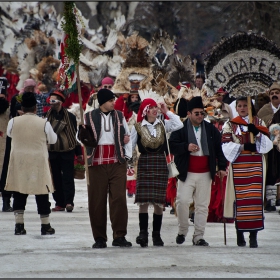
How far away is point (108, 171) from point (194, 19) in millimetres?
30140

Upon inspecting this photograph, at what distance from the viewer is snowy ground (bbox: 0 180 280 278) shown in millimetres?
9570

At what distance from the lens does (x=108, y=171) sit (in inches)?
457

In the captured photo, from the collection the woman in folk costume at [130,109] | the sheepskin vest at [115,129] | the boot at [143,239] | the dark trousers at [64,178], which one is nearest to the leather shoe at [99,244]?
the boot at [143,239]

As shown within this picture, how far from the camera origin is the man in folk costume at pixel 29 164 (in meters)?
12.6

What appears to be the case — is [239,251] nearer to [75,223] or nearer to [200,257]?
[200,257]

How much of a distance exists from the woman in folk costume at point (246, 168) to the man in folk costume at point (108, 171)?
1.20 meters

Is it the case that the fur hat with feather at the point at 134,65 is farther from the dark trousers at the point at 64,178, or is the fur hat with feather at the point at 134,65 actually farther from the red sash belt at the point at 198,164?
the red sash belt at the point at 198,164

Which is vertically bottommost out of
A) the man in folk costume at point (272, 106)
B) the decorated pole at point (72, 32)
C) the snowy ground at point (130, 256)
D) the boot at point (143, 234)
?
the snowy ground at point (130, 256)

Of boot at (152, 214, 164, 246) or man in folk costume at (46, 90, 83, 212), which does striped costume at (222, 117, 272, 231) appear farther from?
man in folk costume at (46, 90, 83, 212)

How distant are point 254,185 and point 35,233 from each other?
2838mm

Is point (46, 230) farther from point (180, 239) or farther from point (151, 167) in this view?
point (180, 239)

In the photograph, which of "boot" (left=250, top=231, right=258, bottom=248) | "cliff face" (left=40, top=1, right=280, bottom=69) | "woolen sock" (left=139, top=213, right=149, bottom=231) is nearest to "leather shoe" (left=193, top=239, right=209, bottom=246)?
"boot" (left=250, top=231, right=258, bottom=248)

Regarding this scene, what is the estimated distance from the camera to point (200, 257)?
1054 centimetres

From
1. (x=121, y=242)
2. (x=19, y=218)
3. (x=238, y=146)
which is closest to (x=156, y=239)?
(x=121, y=242)
